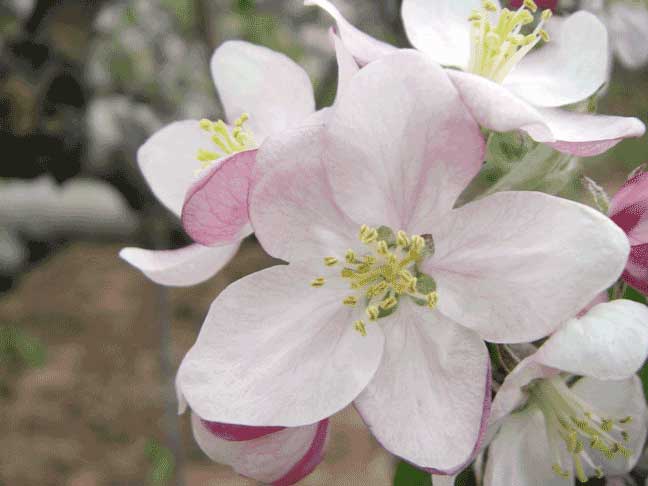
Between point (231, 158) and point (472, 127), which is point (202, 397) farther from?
point (472, 127)

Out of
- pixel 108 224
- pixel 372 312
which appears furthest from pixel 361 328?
pixel 108 224

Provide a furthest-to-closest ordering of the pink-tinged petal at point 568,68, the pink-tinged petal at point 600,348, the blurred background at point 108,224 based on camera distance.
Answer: the blurred background at point 108,224, the pink-tinged petal at point 568,68, the pink-tinged petal at point 600,348

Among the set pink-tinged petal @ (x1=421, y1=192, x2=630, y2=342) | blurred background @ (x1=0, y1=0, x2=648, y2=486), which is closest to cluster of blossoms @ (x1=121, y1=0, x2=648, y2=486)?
pink-tinged petal @ (x1=421, y1=192, x2=630, y2=342)

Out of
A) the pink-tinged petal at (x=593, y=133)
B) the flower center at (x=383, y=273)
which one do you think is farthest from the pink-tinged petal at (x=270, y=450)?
the pink-tinged petal at (x=593, y=133)

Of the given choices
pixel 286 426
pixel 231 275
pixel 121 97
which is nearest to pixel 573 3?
pixel 286 426

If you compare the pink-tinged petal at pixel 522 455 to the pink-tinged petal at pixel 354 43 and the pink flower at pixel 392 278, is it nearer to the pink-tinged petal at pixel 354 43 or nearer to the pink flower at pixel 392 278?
the pink flower at pixel 392 278
